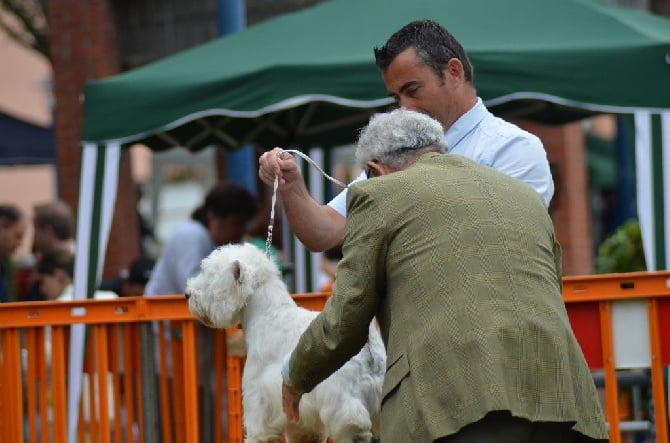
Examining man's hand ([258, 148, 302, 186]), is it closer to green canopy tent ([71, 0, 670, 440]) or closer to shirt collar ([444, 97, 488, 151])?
shirt collar ([444, 97, 488, 151])

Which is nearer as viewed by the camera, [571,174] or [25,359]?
[25,359]

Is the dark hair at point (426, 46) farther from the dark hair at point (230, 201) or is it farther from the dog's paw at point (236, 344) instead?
the dark hair at point (230, 201)

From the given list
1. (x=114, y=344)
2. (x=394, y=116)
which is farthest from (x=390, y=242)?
(x=114, y=344)

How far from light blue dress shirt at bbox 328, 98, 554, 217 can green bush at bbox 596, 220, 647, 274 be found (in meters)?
4.68

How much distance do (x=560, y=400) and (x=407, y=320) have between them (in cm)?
47

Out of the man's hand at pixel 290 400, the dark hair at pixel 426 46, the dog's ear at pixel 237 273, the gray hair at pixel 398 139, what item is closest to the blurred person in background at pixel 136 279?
the dog's ear at pixel 237 273

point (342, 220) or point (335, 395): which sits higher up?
point (342, 220)

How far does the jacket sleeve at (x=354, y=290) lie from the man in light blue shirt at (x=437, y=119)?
2.69 ft

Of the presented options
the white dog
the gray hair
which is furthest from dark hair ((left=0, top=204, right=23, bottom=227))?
the gray hair

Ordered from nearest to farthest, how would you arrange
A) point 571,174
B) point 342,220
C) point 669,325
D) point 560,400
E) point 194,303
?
point 560,400, point 342,220, point 194,303, point 669,325, point 571,174

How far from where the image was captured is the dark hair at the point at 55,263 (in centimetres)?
928

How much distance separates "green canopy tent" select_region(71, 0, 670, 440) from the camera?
7.47 meters

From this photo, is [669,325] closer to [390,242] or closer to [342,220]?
[342,220]

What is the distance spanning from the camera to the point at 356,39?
8109 millimetres
